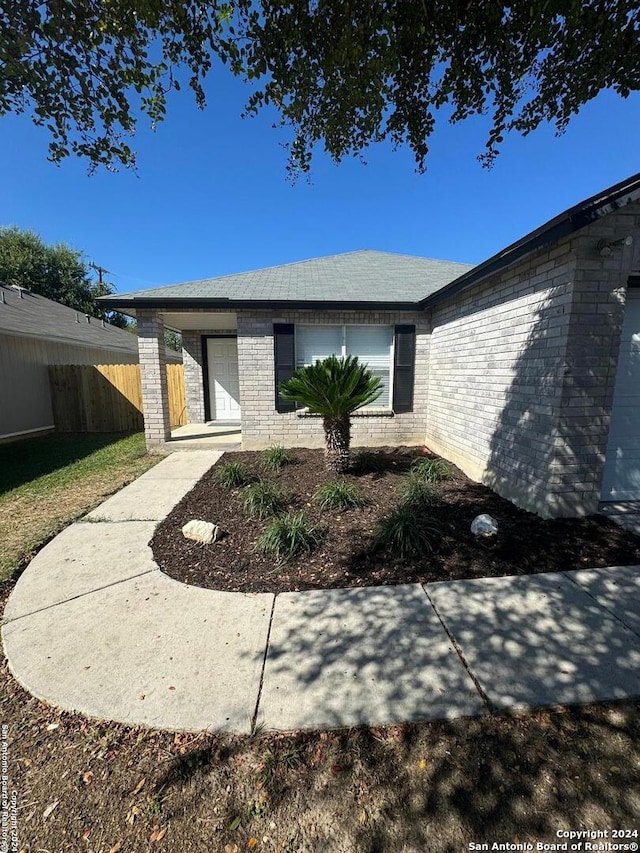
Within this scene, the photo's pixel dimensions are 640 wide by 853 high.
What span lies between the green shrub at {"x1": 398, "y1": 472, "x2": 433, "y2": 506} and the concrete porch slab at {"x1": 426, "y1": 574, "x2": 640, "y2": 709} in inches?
61.7

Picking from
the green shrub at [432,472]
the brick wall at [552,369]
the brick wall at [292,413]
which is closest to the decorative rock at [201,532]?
the green shrub at [432,472]

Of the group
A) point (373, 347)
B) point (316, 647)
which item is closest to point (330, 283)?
point (373, 347)

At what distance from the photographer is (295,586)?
2951mm

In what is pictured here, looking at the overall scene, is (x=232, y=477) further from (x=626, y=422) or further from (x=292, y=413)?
(x=626, y=422)

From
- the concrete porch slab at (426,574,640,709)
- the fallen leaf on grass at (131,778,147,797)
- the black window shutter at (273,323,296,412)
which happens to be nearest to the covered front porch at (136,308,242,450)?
the black window shutter at (273,323,296,412)

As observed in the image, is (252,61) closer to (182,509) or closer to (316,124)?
(316,124)

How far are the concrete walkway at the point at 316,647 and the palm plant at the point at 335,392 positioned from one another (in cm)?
285

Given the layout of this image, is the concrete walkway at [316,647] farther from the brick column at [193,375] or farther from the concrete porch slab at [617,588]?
the brick column at [193,375]

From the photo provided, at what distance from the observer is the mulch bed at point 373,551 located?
306 cm

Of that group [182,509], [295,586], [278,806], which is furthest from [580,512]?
[182,509]

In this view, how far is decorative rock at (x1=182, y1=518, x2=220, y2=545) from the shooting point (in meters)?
3.67

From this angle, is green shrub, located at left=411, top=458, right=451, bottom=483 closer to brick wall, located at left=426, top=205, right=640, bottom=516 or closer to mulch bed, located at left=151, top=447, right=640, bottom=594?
brick wall, located at left=426, top=205, right=640, bottom=516

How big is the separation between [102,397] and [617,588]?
1227 centimetres

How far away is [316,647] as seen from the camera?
7.38ft
